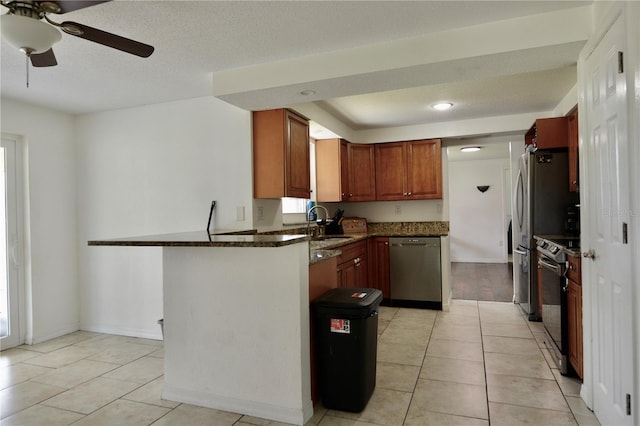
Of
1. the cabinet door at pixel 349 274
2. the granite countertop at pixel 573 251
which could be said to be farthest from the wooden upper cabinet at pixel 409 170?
the granite countertop at pixel 573 251

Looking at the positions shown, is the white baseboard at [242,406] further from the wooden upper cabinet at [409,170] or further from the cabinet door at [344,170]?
the wooden upper cabinet at [409,170]

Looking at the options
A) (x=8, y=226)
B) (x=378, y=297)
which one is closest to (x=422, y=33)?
(x=378, y=297)

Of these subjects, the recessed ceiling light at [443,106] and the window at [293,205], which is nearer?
the recessed ceiling light at [443,106]

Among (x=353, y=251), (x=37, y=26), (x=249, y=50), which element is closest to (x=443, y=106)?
(x=353, y=251)

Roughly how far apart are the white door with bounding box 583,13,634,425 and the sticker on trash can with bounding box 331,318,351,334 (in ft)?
4.33

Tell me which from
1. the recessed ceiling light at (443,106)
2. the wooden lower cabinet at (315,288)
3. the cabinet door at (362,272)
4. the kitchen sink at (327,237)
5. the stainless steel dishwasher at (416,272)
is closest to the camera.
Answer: the wooden lower cabinet at (315,288)

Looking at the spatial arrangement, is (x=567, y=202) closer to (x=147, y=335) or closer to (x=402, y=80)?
(x=402, y=80)

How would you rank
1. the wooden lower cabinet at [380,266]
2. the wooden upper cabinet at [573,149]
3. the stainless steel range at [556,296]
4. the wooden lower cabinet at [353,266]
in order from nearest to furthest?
the stainless steel range at [556,296] → the wooden upper cabinet at [573,149] → the wooden lower cabinet at [353,266] → the wooden lower cabinet at [380,266]

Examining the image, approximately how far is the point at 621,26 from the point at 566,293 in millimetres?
1776

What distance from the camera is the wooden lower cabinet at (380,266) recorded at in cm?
487

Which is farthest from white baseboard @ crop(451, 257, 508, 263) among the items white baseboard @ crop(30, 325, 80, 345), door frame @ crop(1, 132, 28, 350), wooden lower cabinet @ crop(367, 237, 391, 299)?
door frame @ crop(1, 132, 28, 350)

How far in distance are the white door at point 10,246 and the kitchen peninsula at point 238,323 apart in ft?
7.09

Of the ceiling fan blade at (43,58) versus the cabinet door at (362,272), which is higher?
the ceiling fan blade at (43,58)

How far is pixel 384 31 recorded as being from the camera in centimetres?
234
